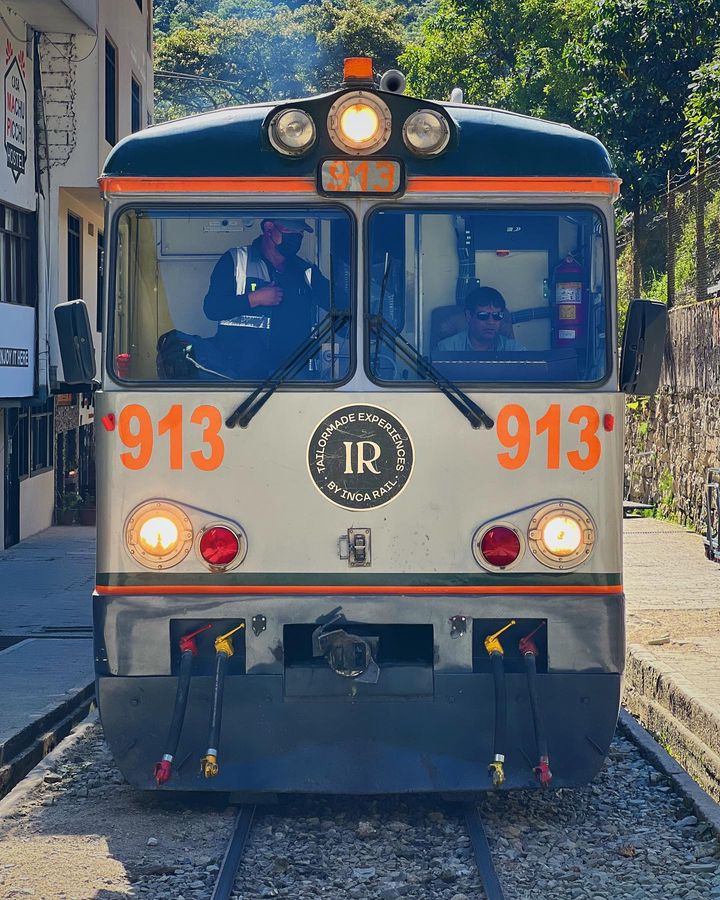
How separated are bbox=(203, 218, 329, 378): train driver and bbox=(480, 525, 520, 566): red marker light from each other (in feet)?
3.93

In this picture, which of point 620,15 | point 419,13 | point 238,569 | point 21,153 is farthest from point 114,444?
point 419,13

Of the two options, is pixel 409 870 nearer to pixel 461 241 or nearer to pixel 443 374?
pixel 443 374

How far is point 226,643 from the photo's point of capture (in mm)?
6074

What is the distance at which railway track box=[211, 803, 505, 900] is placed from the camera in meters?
5.59

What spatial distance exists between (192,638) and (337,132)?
2.33 m

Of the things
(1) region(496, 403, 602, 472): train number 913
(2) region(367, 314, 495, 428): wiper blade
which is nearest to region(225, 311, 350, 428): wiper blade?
(2) region(367, 314, 495, 428): wiper blade

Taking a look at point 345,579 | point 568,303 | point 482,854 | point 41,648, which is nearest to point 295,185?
point 568,303

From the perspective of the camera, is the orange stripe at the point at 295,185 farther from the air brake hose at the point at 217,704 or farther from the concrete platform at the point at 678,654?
the concrete platform at the point at 678,654

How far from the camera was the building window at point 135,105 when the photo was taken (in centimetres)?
2489

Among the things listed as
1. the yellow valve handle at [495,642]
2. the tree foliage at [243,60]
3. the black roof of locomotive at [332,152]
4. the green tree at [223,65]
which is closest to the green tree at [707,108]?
the black roof of locomotive at [332,152]

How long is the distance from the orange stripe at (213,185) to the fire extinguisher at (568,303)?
3.89 ft

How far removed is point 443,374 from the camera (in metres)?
6.11

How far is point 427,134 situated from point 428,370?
1.04 m

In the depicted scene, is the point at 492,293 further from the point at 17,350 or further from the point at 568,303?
the point at 17,350
